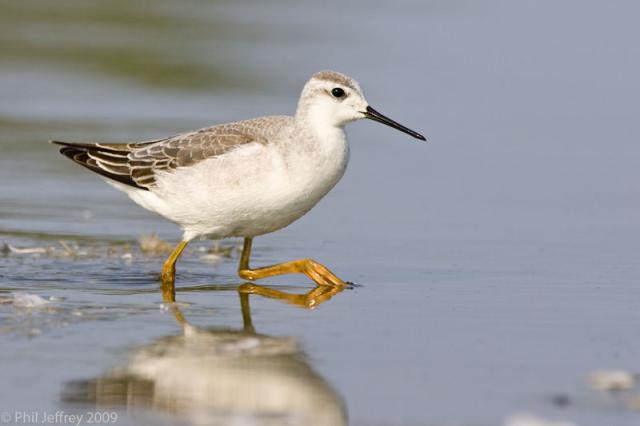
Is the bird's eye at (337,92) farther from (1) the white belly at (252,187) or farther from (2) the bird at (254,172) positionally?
(1) the white belly at (252,187)

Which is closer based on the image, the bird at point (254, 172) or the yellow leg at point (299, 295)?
the yellow leg at point (299, 295)

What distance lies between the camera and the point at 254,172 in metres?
10.1

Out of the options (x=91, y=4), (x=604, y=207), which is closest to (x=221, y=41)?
(x=91, y=4)

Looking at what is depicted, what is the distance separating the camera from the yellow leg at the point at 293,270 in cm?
1017

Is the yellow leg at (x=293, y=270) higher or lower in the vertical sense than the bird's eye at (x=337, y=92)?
lower

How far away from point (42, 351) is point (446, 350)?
7.67ft

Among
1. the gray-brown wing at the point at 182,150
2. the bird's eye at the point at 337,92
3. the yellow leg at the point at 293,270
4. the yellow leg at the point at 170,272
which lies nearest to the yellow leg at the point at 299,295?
the yellow leg at the point at 293,270

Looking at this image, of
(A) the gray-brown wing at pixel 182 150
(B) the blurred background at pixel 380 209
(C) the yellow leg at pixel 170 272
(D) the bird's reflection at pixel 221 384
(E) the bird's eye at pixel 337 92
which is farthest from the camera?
(E) the bird's eye at pixel 337 92

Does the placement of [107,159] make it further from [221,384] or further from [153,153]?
[221,384]

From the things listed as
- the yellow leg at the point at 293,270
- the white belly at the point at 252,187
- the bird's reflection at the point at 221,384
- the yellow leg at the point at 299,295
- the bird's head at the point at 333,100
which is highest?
the bird's head at the point at 333,100

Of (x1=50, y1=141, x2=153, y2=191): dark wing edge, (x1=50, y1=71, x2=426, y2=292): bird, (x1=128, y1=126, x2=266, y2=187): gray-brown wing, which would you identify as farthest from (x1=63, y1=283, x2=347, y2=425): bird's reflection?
(x1=50, y1=141, x2=153, y2=191): dark wing edge

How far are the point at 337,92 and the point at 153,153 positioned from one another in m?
1.53

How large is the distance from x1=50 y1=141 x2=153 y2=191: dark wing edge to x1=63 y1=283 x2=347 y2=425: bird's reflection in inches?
106

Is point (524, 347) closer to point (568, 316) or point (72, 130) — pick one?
point (568, 316)
